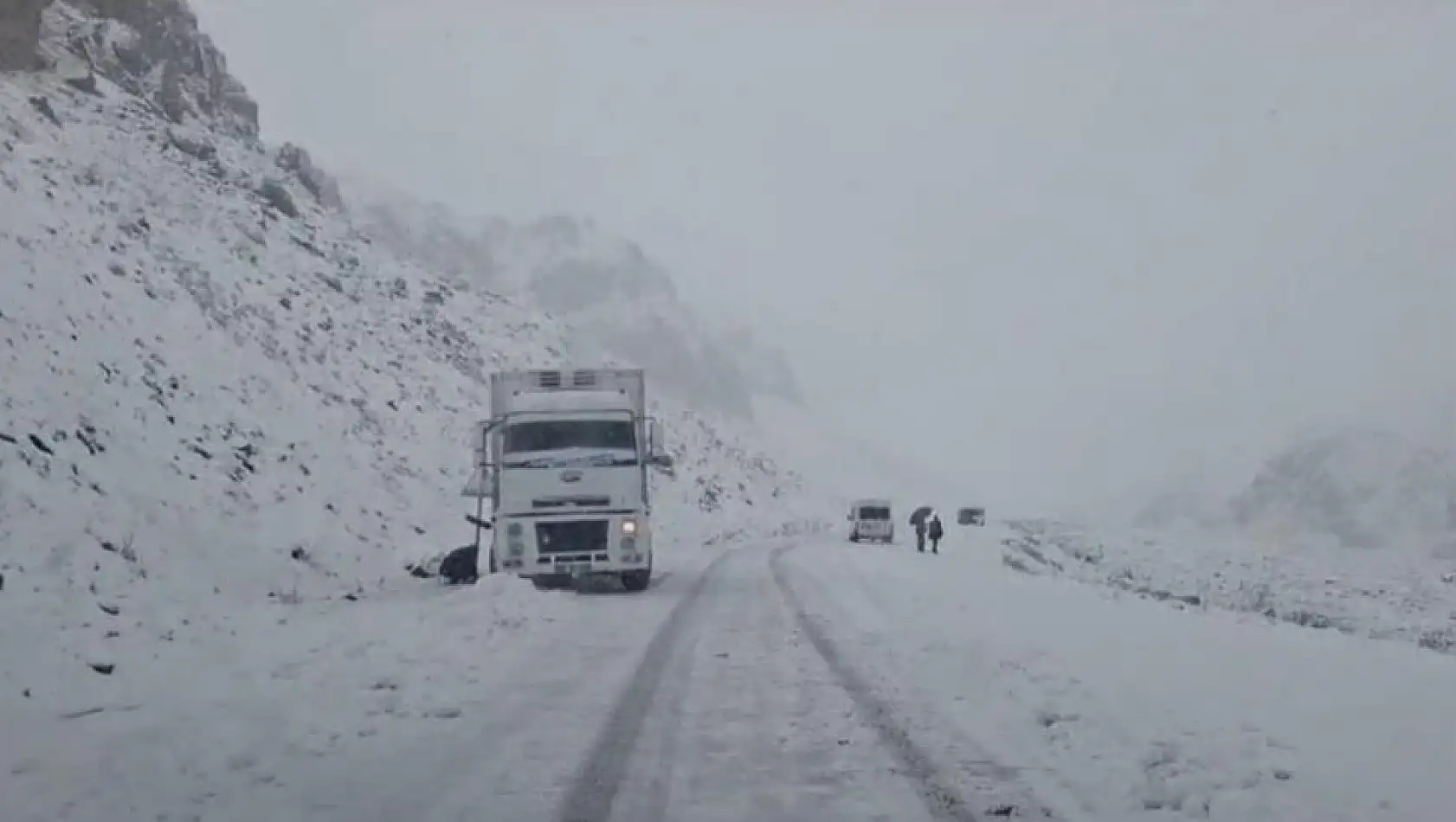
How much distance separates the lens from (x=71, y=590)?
15023 mm

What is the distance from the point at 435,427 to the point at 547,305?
3657 inches

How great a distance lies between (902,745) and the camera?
9312mm

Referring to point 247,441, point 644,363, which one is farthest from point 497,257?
point 247,441

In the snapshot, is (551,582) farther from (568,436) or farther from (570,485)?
(568,436)

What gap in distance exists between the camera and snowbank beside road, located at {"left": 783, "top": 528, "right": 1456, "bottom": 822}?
7969 mm

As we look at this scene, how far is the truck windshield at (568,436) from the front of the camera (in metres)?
22.9

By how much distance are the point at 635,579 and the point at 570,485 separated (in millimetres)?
2287

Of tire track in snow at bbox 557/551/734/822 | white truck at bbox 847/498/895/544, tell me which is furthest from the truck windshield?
white truck at bbox 847/498/895/544

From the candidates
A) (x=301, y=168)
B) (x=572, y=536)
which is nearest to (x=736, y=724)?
(x=572, y=536)

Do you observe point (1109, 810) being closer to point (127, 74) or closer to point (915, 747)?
point (915, 747)

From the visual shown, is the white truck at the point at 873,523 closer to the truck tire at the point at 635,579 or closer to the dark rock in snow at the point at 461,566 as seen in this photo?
the truck tire at the point at 635,579

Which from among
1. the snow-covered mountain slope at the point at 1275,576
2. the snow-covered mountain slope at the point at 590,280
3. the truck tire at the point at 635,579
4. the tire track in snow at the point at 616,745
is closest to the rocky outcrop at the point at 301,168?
the snow-covered mountain slope at the point at 1275,576

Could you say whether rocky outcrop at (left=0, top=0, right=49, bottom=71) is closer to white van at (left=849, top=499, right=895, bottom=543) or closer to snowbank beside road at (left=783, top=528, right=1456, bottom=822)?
snowbank beside road at (left=783, top=528, right=1456, bottom=822)

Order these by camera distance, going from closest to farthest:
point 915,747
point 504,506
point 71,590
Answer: point 915,747, point 71,590, point 504,506
